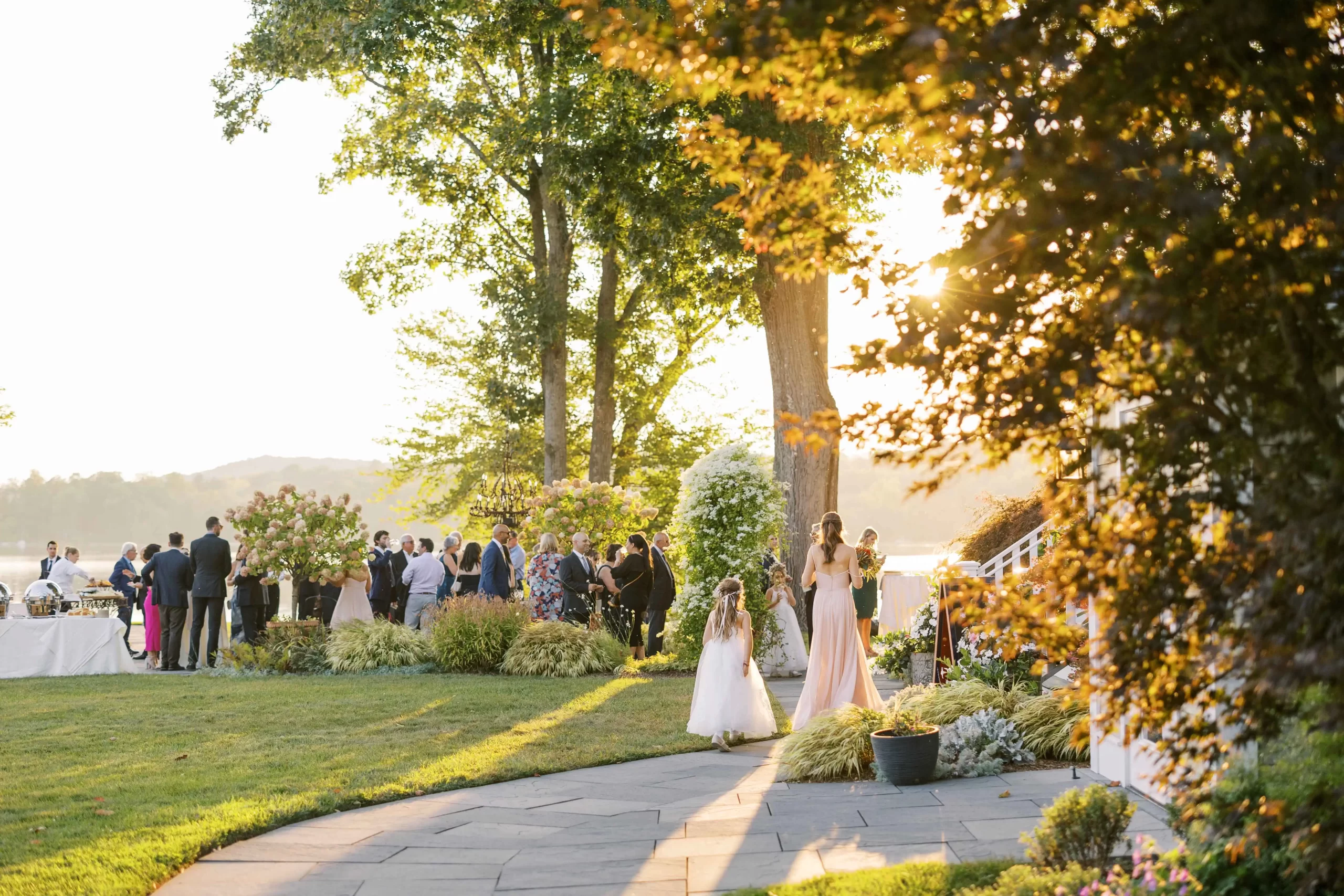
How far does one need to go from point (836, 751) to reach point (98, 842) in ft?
14.4

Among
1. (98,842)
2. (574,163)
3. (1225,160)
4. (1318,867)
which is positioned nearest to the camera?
(1225,160)

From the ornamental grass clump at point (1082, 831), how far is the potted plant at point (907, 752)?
8.13 ft

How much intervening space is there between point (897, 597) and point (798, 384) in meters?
4.22

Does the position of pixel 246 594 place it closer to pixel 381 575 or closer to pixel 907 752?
pixel 381 575

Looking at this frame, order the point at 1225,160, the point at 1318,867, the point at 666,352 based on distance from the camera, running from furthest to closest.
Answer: the point at 666,352, the point at 1318,867, the point at 1225,160

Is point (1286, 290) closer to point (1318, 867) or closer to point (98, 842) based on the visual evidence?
point (1318, 867)

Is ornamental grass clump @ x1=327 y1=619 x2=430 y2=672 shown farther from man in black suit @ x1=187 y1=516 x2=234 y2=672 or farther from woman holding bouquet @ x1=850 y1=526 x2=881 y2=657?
woman holding bouquet @ x1=850 y1=526 x2=881 y2=657

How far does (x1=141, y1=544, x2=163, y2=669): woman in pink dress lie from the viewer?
57.6 feet

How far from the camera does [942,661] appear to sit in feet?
37.6

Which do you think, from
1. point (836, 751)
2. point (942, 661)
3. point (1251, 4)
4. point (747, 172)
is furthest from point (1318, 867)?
point (942, 661)

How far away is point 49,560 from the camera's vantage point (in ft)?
68.8

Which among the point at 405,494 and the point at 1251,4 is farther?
the point at 405,494

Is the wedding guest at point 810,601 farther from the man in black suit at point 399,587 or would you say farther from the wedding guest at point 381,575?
the wedding guest at point 381,575

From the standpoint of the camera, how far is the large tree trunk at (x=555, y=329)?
23.8 metres
